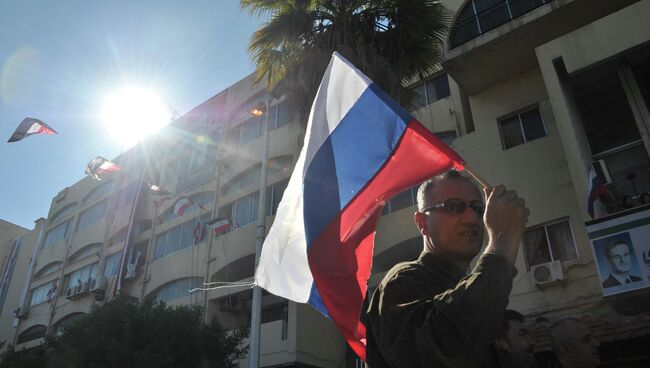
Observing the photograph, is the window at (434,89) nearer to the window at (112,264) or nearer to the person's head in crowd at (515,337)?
the person's head in crowd at (515,337)

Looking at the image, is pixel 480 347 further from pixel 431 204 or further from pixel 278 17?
pixel 278 17

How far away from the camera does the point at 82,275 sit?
28.1m

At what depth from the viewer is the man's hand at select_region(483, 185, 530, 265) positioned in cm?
159

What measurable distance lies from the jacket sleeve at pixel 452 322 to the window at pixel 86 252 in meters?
28.7

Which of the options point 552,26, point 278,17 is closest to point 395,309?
point 278,17

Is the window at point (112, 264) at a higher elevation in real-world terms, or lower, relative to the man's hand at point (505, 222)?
higher

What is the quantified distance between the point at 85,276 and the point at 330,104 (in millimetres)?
28294

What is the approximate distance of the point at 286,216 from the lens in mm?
3168

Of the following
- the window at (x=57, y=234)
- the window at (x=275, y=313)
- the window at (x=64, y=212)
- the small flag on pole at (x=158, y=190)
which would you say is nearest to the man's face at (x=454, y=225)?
the window at (x=275, y=313)

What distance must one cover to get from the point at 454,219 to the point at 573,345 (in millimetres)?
2609

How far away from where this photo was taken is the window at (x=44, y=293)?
29.4 meters

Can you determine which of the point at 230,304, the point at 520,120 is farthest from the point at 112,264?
the point at 520,120

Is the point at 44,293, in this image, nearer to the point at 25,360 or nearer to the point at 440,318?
the point at 25,360

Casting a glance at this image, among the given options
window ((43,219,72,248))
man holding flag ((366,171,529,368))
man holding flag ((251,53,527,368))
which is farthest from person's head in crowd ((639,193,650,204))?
window ((43,219,72,248))
